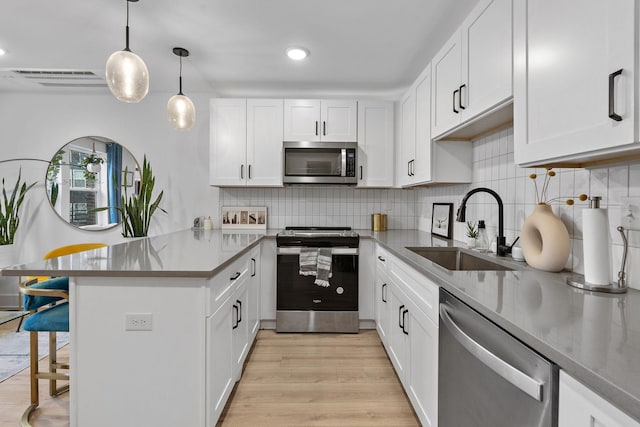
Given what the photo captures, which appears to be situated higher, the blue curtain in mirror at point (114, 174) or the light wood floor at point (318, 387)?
the blue curtain in mirror at point (114, 174)

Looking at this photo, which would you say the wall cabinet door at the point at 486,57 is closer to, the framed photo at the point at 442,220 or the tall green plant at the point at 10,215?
the framed photo at the point at 442,220

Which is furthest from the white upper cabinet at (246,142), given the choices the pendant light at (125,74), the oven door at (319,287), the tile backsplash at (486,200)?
the pendant light at (125,74)

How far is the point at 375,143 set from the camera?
10.8ft

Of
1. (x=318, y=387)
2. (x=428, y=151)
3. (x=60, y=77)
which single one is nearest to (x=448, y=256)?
(x=428, y=151)

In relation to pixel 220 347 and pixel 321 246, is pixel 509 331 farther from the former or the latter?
pixel 321 246

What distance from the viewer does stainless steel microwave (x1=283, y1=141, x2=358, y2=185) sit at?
126 inches

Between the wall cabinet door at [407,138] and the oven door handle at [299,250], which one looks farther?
the oven door handle at [299,250]

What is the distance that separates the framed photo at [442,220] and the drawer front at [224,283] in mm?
1681

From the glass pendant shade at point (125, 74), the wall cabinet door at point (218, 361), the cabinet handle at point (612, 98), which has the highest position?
the glass pendant shade at point (125, 74)

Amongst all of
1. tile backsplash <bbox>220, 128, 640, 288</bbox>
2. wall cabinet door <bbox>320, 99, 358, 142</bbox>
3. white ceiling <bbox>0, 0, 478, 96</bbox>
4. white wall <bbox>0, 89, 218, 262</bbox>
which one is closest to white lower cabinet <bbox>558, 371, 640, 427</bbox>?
tile backsplash <bbox>220, 128, 640, 288</bbox>

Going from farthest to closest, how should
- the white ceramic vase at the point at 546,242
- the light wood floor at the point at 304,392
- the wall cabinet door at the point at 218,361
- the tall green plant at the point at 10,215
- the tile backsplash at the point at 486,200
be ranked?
the tall green plant at the point at 10,215 < the light wood floor at the point at 304,392 < the wall cabinet door at the point at 218,361 < the white ceramic vase at the point at 546,242 < the tile backsplash at the point at 486,200

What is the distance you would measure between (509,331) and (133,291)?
1.45m

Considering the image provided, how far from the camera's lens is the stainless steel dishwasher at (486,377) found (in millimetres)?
749

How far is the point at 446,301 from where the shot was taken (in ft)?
4.22
